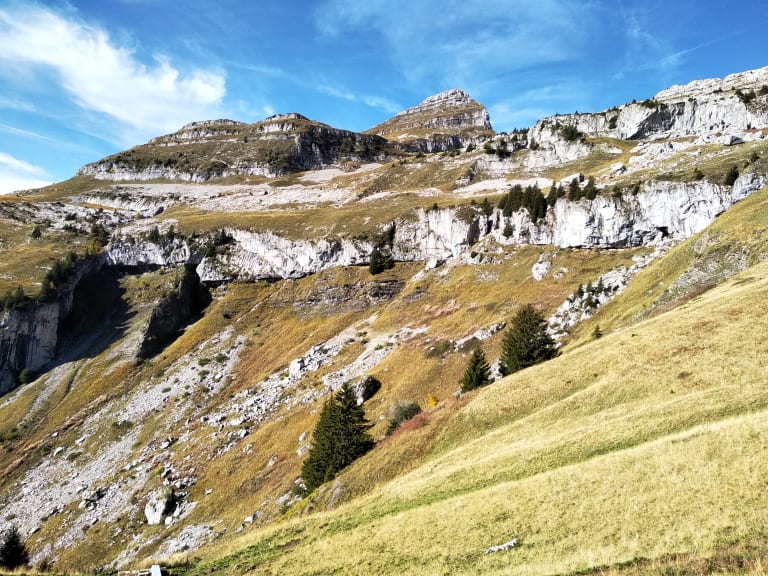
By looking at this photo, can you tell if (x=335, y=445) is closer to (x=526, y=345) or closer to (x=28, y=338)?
(x=526, y=345)

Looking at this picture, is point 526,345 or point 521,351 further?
point 526,345

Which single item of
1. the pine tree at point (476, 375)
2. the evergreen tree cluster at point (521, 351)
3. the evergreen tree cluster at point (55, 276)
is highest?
the evergreen tree cluster at point (55, 276)

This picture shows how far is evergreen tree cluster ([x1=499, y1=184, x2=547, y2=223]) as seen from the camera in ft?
310

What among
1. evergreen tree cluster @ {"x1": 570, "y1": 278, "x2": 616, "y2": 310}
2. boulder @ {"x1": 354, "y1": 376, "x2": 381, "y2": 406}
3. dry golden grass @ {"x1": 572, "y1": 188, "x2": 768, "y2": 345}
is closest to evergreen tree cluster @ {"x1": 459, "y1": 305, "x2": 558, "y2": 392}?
dry golden grass @ {"x1": 572, "y1": 188, "x2": 768, "y2": 345}

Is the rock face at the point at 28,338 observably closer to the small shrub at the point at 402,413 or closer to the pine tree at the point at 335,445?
the pine tree at the point at 335,445

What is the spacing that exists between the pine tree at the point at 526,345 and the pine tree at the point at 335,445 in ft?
62.4

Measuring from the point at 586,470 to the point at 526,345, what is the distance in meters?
29.0

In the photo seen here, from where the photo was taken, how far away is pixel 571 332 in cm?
5778

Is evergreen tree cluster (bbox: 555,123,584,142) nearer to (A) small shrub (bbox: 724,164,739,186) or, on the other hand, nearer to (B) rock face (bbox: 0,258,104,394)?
(A) small shrub (bbox: 724,164,739,186)

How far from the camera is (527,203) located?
98.6 meters

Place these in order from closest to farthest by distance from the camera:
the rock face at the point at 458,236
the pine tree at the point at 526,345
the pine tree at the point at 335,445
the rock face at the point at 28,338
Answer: the pine tree at the point at 335,445 → the pine tree at the point at 526,345 → the rock face at the point at 458,236 → the rock face at the point at 28,338

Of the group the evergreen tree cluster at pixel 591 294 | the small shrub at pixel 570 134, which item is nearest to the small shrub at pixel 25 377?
the evergreen tree cluster at pixel 591 294

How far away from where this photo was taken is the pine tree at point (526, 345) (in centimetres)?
4878

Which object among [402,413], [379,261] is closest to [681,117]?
[379,261]
